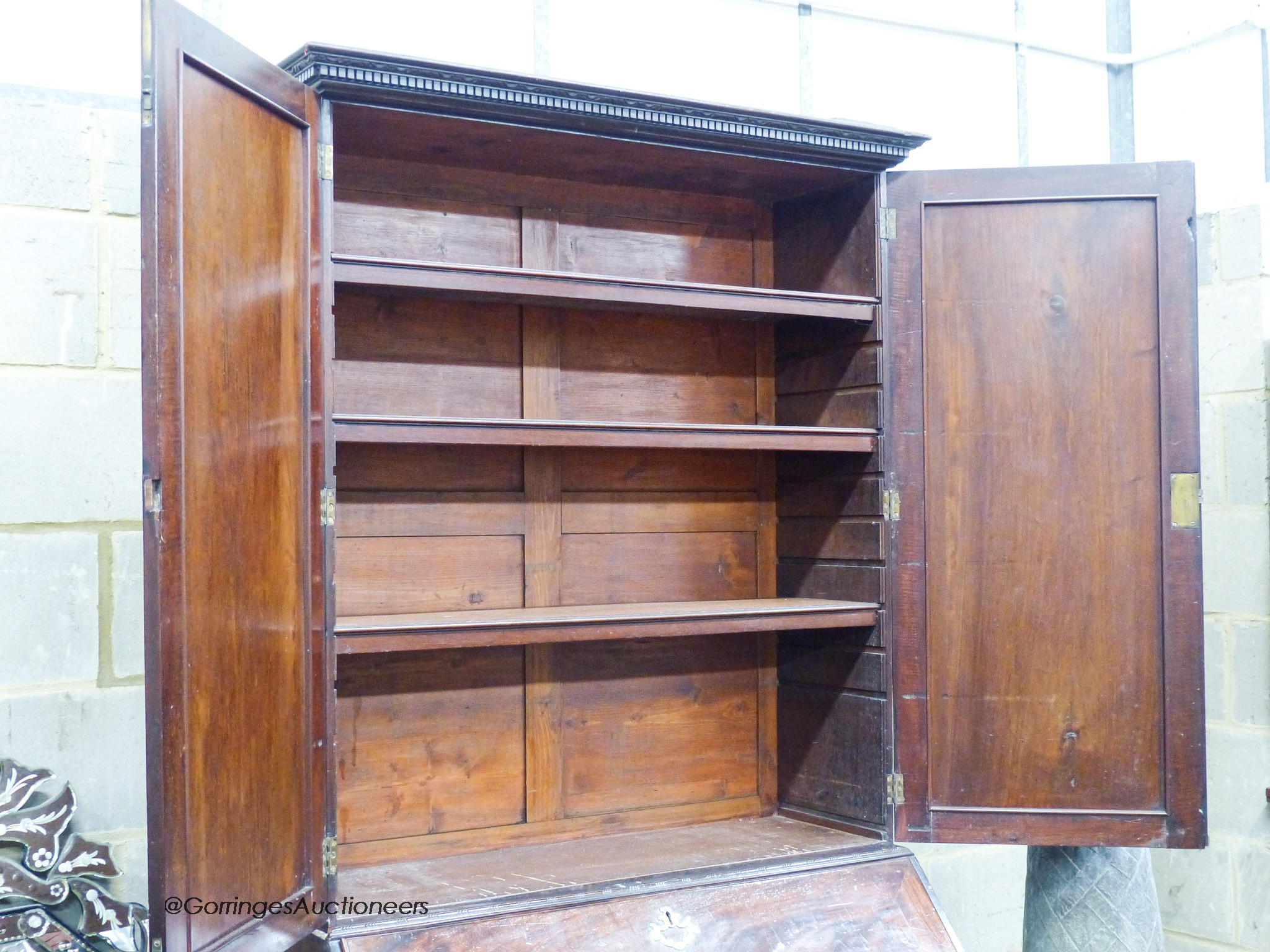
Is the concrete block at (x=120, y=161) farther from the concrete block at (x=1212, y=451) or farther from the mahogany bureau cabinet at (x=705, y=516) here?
the concrete block at (x=1212, y=451)

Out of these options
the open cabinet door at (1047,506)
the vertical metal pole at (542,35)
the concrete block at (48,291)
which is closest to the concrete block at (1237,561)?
the open cabinet door at (1047,506)

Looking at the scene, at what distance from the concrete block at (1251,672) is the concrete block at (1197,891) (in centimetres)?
28

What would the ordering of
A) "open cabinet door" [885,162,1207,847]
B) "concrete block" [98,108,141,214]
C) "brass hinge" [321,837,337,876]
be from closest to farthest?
"brass hinge" [321,837,337,876] < "concrete block" [98,108,141,214] < "open cabinet door" [885,162,1207,847]

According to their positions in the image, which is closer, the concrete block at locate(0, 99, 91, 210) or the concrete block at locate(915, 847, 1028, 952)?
the concrete block at locate(0, 99, 91, 210)

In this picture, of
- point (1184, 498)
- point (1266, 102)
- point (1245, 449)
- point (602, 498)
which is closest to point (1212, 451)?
point (1245, 449)

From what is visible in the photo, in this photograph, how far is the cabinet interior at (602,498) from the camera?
90.6 inches

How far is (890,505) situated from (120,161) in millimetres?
1597

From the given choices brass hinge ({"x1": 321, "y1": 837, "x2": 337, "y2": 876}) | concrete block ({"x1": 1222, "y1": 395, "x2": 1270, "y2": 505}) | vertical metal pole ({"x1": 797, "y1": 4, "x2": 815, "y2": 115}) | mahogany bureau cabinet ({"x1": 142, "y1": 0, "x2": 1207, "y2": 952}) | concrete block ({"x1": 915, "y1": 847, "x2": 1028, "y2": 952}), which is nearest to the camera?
brass hinge ({"x1": 321, "y1": 837, "x2": 337, "y2": 876})

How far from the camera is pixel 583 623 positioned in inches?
85.4

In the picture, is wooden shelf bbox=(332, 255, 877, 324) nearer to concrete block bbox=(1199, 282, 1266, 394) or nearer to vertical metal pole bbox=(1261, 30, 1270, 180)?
concrete block bbox=(1199, 282, 1266, 394)

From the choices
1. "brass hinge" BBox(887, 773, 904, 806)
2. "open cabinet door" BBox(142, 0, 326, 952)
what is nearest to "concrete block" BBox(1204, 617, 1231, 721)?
"brass hinge" BBox(887, 773, 904, 806)

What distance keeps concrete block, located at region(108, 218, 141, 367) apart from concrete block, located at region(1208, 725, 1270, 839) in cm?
268

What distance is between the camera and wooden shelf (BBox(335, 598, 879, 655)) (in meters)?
2.03

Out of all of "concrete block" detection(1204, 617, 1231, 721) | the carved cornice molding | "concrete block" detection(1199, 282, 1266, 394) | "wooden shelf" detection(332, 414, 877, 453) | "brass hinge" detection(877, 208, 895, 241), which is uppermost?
the carved cornice molding
